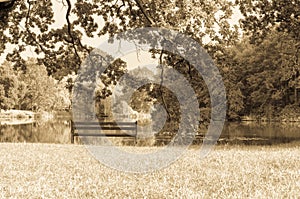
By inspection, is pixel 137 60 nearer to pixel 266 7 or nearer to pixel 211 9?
pixel 211 9

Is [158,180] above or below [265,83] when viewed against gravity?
below

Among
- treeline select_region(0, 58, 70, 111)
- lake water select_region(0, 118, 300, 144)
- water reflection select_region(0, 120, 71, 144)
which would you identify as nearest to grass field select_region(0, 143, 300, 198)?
lake water select_region(0, 118, 300, 144)

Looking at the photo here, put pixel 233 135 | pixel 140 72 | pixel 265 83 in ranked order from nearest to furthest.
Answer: pixel 140 72 < pixel 233 135 < pixel 265 83

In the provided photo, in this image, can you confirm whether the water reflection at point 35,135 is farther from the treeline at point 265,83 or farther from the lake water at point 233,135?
the treeline at point 265,83

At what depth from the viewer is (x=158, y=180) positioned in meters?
9.43

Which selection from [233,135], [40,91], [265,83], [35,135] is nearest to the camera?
[233,135]

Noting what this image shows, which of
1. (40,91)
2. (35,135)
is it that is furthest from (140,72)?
(40,91)

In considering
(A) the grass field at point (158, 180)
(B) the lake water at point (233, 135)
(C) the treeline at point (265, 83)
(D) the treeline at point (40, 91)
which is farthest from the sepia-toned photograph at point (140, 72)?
(D) the treeline at point (40, 91)

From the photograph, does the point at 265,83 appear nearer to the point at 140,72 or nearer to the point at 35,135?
the point at 35,135

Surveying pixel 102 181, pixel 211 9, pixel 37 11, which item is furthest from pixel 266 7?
pixel 102 181

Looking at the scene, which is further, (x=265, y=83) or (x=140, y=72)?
(x=265, y=83)

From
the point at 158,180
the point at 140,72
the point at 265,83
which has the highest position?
the point at 265,83

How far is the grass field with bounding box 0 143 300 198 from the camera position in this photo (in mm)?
7816

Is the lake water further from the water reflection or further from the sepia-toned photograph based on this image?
the sepia-toned photograph
